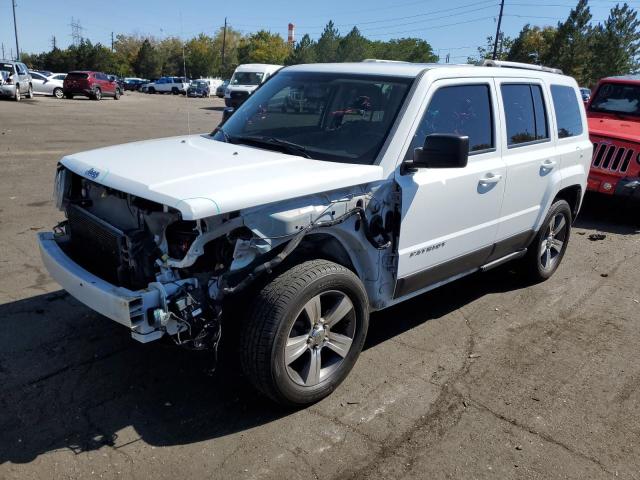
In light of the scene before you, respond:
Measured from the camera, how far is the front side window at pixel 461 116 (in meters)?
3.80

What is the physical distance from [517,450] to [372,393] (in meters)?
0.92

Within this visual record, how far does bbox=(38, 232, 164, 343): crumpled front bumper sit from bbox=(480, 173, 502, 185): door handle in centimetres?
253

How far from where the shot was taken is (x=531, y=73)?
4.98m

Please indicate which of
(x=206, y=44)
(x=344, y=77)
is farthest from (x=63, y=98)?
(x=206, y=44)

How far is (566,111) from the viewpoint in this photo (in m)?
5.40

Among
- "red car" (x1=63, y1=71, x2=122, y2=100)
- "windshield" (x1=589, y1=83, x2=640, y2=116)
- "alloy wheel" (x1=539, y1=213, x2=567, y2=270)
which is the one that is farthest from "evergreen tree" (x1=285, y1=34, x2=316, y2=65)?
"alloy wheel" (x1=539, y1=213, x2=567, y2=270)

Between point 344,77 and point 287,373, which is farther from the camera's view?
point 344,77

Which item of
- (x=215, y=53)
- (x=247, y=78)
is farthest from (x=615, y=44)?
(x=215, y=53)

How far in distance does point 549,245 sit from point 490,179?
6.04 ft

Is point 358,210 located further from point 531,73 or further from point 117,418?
point 531,73

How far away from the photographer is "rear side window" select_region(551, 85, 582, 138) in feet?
17.2

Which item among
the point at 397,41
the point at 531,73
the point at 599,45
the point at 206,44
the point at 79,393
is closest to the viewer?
the point at 79,393

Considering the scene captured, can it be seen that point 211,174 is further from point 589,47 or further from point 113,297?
point 589,47

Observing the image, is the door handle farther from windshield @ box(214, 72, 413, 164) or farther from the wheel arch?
the wheel arch
